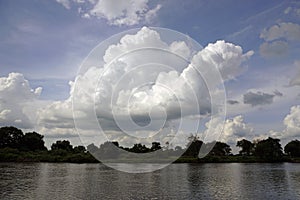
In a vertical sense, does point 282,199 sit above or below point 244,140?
below

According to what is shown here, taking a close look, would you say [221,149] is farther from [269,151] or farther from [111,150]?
[111,150]

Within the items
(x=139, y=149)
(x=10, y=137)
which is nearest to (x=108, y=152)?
(x=139, y=149)

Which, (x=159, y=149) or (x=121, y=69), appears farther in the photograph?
(x=159, y=149)

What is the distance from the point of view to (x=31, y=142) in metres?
170

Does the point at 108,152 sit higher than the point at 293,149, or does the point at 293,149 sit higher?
the point at 293,149

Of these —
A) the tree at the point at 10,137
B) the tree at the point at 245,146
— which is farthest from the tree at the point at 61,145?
the tree at the point at 245,146

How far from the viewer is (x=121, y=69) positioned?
50406 mm

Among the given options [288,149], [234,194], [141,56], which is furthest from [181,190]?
[288,149]

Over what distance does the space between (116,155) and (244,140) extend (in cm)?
7923

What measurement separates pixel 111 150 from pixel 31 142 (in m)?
56.1

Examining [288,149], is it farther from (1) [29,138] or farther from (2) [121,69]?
(2) [121,69]

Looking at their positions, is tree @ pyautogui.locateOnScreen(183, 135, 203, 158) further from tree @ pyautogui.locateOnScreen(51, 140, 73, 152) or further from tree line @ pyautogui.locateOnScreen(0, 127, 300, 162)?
tree @ pyautogui.locateOnScreen(51, 140, 73, 152)

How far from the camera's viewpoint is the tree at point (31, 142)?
16788cm

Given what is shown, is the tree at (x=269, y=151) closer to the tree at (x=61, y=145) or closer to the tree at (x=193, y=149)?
the tree at (x=193, y=149)
